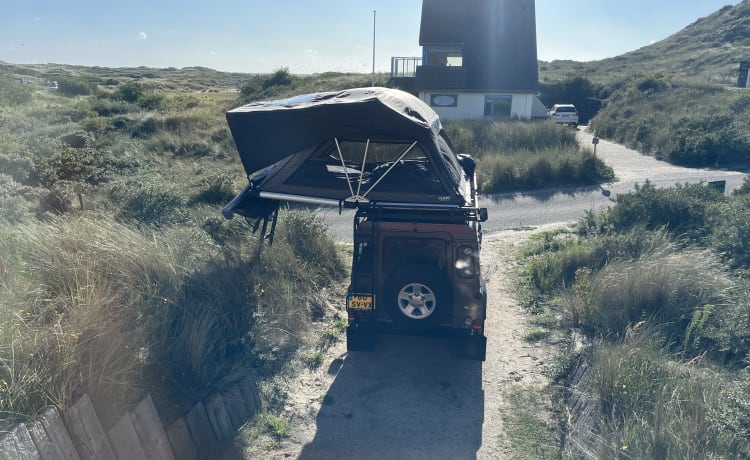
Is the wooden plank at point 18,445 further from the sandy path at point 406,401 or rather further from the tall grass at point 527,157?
the tall grass at point 527,157

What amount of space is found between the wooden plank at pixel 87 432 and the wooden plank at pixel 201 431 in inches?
35.6

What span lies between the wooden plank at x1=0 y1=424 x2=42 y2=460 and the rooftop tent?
12.0ft

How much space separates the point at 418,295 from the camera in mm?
5480

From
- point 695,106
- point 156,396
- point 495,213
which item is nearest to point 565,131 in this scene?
point 495,213

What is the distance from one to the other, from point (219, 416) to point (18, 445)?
1962 millimetres

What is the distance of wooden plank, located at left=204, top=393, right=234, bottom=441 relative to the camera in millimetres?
4586

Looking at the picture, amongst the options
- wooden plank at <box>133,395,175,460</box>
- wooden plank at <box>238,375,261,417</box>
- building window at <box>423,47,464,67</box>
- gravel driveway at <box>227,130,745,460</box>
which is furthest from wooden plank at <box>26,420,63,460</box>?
building window at <box>423,47,464,67</box>

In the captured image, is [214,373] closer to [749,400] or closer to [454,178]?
[454,178]

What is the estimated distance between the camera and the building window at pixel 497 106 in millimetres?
29219

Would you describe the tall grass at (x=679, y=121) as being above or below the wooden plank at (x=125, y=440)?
above

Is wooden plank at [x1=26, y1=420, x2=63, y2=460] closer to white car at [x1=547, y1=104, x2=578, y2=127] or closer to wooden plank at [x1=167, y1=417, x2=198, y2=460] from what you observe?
wooden plank at [x1=167, y1=417, x2=198, y2=460]

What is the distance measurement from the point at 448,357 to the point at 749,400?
322 centimetres

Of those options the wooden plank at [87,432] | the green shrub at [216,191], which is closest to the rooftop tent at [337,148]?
the wooden plank at [87,432]

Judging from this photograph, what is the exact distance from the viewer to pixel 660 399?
4.38 meters
